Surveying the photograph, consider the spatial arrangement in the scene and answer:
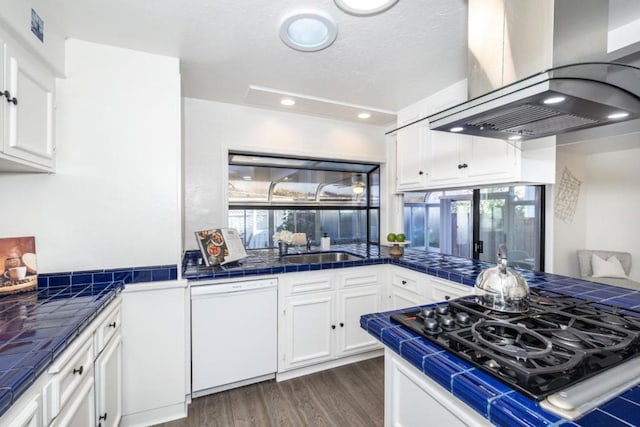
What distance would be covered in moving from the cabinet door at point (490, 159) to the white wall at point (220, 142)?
1.47m

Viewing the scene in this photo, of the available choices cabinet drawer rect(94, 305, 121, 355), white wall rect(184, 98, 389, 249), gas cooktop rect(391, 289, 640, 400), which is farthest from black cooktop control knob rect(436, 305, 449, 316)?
white wall rect(184, 98, 389, 249)

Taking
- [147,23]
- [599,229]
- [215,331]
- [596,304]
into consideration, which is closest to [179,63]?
[147,23]

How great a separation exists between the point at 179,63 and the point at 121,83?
0.40 m

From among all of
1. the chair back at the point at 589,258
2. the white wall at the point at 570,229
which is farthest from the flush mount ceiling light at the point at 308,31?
the chair back at the point at 589,258

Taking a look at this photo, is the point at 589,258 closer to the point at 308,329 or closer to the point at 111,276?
the point at 308,329

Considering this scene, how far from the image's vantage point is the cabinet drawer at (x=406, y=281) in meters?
2.36

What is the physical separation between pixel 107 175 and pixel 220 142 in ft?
3.59

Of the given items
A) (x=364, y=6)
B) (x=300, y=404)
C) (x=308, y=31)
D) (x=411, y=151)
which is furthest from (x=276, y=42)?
(x=300, y=404)

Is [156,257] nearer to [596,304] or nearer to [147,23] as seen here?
[147,23]

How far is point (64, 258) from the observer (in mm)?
1688

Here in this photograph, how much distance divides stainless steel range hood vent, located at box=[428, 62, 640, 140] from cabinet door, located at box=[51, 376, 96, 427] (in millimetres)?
1996

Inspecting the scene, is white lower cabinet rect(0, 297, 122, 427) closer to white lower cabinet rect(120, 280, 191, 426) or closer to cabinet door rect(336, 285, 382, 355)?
white lower cabinet rect(120, 280, 191, 426)

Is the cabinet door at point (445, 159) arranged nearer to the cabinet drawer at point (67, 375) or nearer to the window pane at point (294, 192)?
the window pane at point (294, 192)

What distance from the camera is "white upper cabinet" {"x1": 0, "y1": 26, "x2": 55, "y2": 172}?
1249 mm
